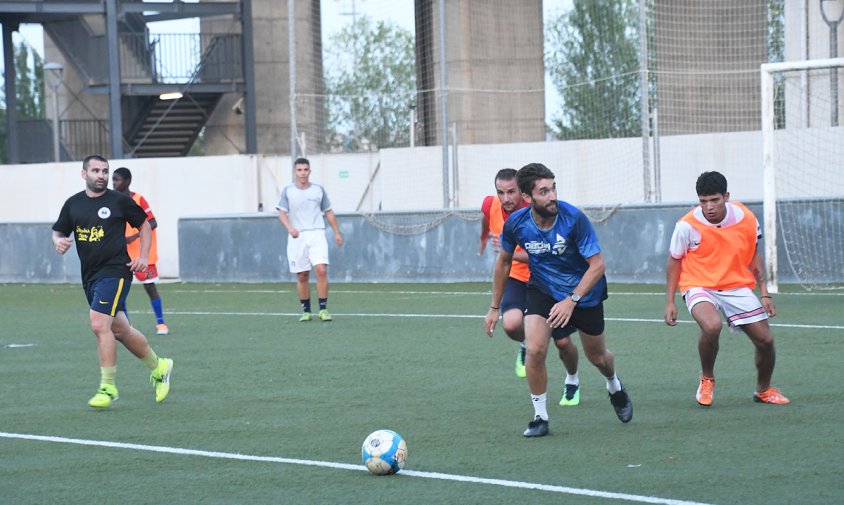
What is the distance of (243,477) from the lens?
7000 mm

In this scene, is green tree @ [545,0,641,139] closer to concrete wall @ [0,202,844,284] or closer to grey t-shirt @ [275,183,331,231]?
concrete wall @ [0,202,844,284]

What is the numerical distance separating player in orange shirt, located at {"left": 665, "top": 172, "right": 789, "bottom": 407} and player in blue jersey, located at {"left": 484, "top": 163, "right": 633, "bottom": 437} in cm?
82

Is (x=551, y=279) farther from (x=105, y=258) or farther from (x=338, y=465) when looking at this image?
(x=105, y=258)

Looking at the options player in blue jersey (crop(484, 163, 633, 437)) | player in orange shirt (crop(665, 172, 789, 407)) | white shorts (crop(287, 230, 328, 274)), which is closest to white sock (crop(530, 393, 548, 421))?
player in blue jersey (crop(484, 163, 633, 437))

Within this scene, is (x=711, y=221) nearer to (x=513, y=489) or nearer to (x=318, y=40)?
(x=513, y=489)

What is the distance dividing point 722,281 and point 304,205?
834cm

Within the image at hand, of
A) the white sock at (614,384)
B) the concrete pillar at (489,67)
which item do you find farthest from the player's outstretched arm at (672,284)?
the concrete pillar at (489,67)

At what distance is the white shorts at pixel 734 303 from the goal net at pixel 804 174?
339 inches

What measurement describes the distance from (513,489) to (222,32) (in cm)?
2891

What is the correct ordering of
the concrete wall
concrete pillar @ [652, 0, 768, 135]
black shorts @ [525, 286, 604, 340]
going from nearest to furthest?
black shorts @ [525, 286, 604, 340] < the concrete wall < concrete pillar @ [652, 0, 768, 135]

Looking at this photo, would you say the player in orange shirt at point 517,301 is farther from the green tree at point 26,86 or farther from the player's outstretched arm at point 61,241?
the green tree at point 26,86

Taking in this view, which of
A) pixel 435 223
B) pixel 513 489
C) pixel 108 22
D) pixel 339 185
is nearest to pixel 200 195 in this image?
pixel 339 185

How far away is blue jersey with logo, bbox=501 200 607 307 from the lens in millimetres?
7996

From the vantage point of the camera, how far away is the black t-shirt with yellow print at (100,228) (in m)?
9.97
